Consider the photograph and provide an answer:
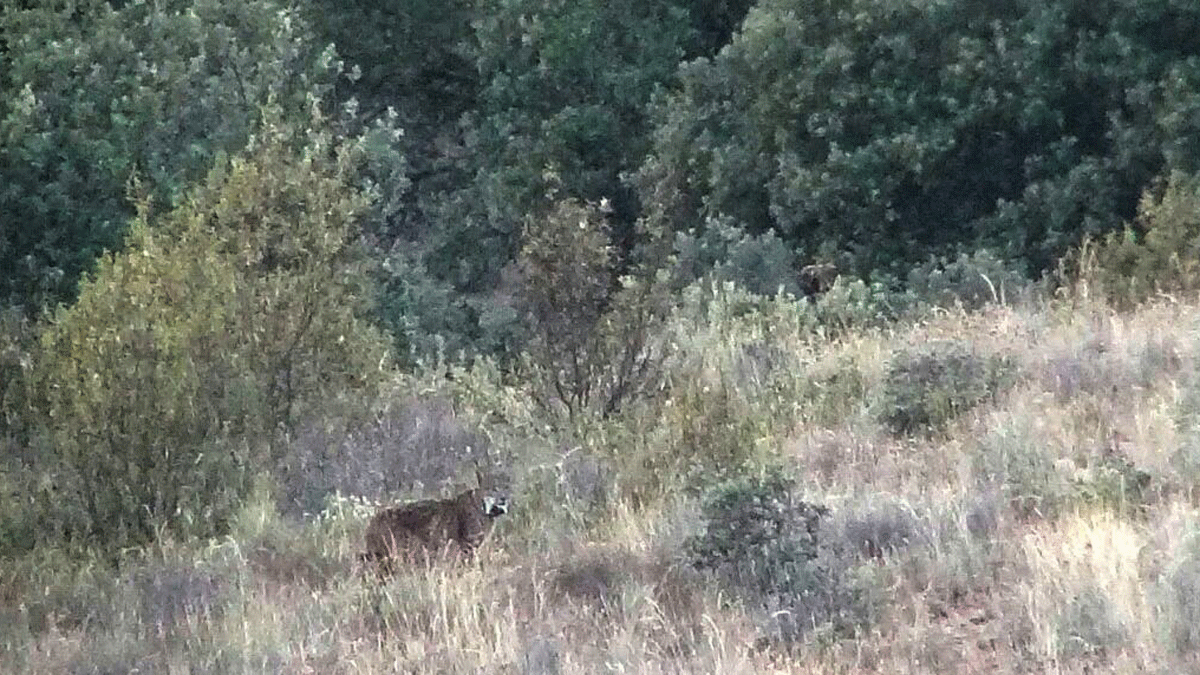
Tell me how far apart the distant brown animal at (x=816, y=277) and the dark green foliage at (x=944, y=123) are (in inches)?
28.5

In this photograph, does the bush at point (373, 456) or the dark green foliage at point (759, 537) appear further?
the bush at point (373, 456)

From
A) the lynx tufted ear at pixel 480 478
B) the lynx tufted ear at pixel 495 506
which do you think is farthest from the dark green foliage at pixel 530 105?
the lynx tufted ear at pixel 495 506

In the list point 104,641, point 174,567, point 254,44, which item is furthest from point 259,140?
point 104,641

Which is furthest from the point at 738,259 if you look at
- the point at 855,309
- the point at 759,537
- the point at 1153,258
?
the point at 759,537

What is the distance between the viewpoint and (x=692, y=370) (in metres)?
7.01

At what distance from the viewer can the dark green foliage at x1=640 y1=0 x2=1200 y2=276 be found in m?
12.5

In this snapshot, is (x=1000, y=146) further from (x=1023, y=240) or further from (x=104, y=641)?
(x=104, y=641)

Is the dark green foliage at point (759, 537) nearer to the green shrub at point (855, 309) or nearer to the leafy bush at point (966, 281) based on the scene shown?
the green shrub at point (855, 309)

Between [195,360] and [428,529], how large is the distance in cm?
158

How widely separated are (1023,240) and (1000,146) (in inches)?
49.4

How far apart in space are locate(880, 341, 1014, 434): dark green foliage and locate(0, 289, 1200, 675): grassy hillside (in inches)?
0.5

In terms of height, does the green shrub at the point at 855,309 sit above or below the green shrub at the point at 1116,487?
above

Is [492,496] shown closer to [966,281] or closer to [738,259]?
[966,281]

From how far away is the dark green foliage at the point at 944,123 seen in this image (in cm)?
1252
